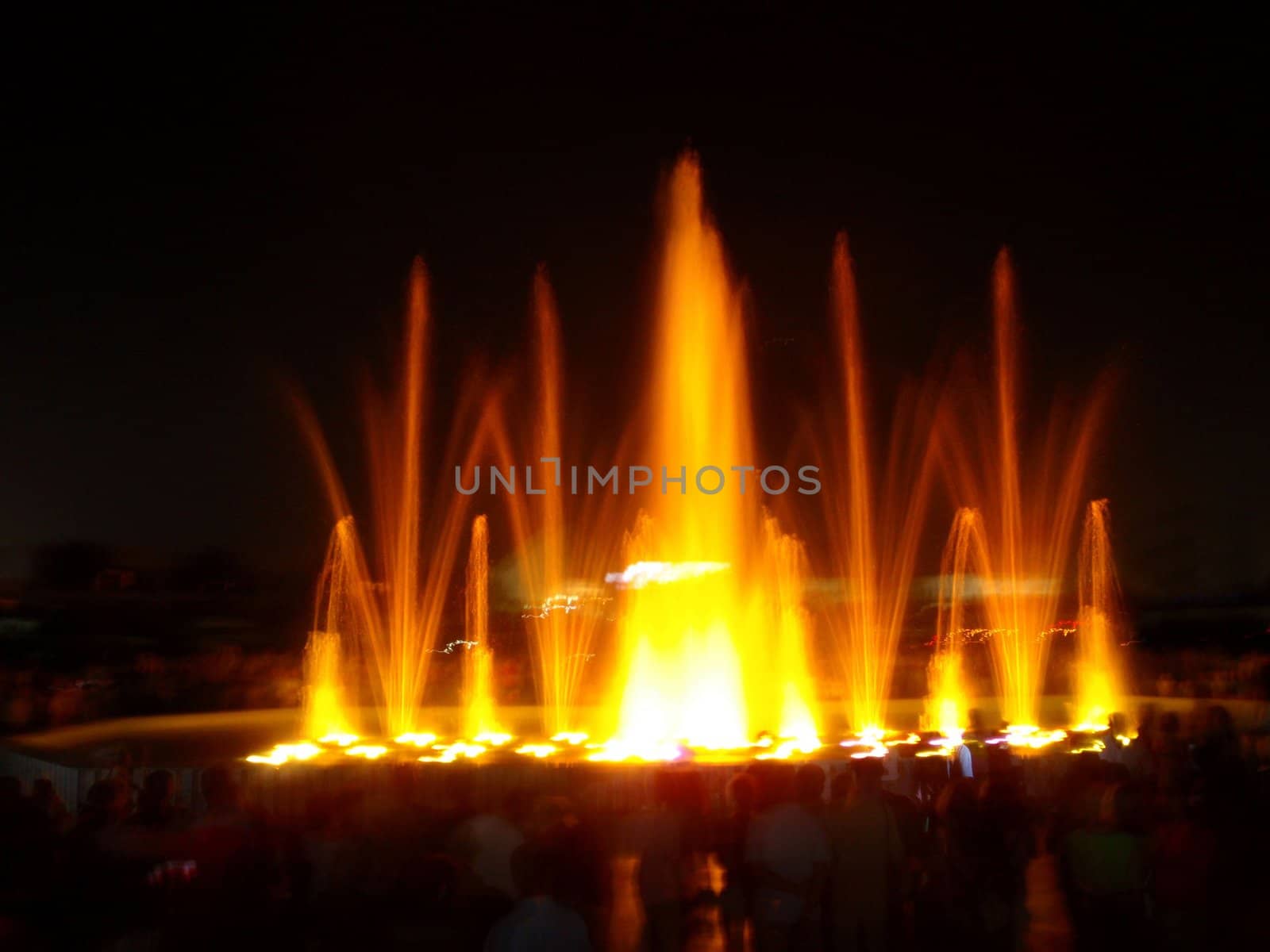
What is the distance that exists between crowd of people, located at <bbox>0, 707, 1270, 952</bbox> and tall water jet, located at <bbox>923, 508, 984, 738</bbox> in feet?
28.2

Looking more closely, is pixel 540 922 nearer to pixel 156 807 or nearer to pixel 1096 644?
pixel 156 807

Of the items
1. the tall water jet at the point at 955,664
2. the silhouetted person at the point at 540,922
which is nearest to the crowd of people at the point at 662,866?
the silhouetted person at the point at 540,922

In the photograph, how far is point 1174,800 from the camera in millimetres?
7543

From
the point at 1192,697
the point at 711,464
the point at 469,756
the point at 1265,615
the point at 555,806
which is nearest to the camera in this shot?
the point at 555,806

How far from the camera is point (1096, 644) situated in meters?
24.5

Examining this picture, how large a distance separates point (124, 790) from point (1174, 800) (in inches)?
235

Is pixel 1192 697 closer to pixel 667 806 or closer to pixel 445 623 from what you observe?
pixel 667 806

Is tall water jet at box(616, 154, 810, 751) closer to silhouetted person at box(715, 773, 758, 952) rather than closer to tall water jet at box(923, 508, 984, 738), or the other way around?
tall water jet at box(923, 508, 984, 738)

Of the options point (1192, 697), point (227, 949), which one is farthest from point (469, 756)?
Result: point (1192, 697)

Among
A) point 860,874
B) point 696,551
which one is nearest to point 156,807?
point 860,874

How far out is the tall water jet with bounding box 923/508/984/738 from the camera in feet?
64.7

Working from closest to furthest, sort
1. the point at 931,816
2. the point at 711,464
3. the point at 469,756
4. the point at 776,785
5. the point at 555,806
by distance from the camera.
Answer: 1. the point at 555,806
2. the point at 776,785
3. the point at 931,816
4. the point at 469,756
5. the point at 711,464

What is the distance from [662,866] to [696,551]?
15.0m

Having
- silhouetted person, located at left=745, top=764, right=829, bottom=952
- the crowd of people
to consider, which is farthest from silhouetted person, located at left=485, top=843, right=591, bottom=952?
silhouetted person, located at left=745, top=764, right=829, bottom=952
